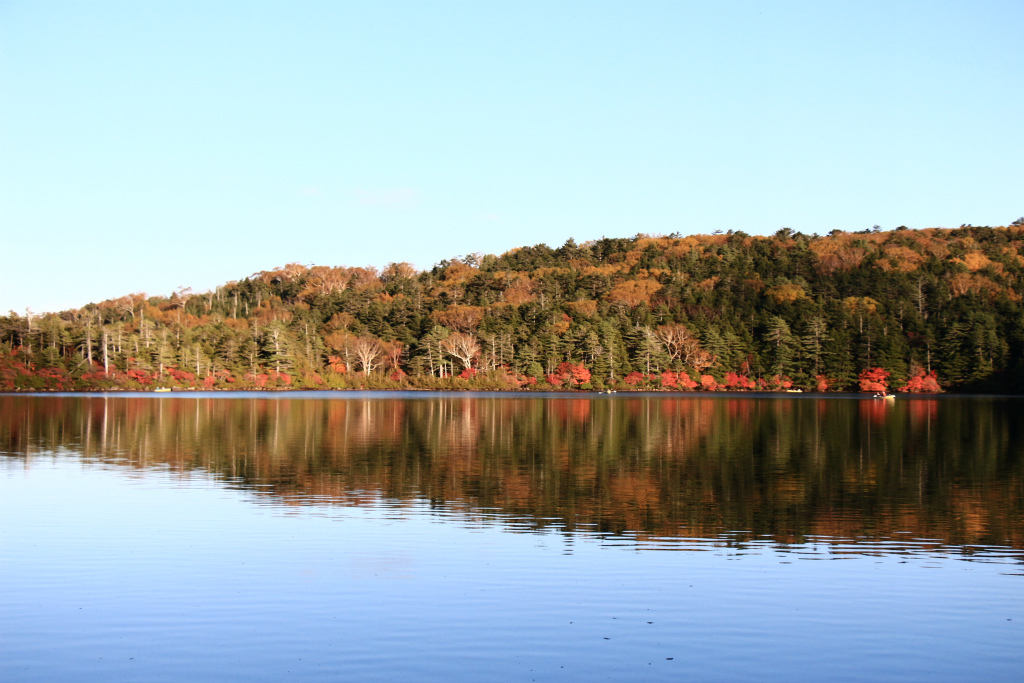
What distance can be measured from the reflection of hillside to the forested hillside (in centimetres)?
5823

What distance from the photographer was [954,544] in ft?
53.2

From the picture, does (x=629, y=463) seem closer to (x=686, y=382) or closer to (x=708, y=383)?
(x=686, y=382)

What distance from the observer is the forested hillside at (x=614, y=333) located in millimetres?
109062

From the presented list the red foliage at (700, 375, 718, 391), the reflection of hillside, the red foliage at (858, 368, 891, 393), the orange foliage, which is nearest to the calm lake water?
the reflection of hillside

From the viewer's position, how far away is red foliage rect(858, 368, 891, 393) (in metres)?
108

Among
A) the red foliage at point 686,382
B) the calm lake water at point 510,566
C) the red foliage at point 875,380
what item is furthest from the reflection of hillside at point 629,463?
the red foliage at point 686,382

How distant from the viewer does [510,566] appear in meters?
14.4

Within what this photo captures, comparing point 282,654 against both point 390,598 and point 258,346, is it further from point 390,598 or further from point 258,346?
point 258,346

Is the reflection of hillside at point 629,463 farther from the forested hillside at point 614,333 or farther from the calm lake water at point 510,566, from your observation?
the forested hillside at point 614,333

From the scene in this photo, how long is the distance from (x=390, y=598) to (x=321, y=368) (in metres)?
110

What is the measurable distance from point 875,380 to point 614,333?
3087 cm

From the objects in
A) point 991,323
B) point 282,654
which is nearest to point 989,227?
point 991,323

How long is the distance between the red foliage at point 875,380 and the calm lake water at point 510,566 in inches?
3184

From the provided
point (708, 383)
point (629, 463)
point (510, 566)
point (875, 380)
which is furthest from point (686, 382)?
point (510, 566)
